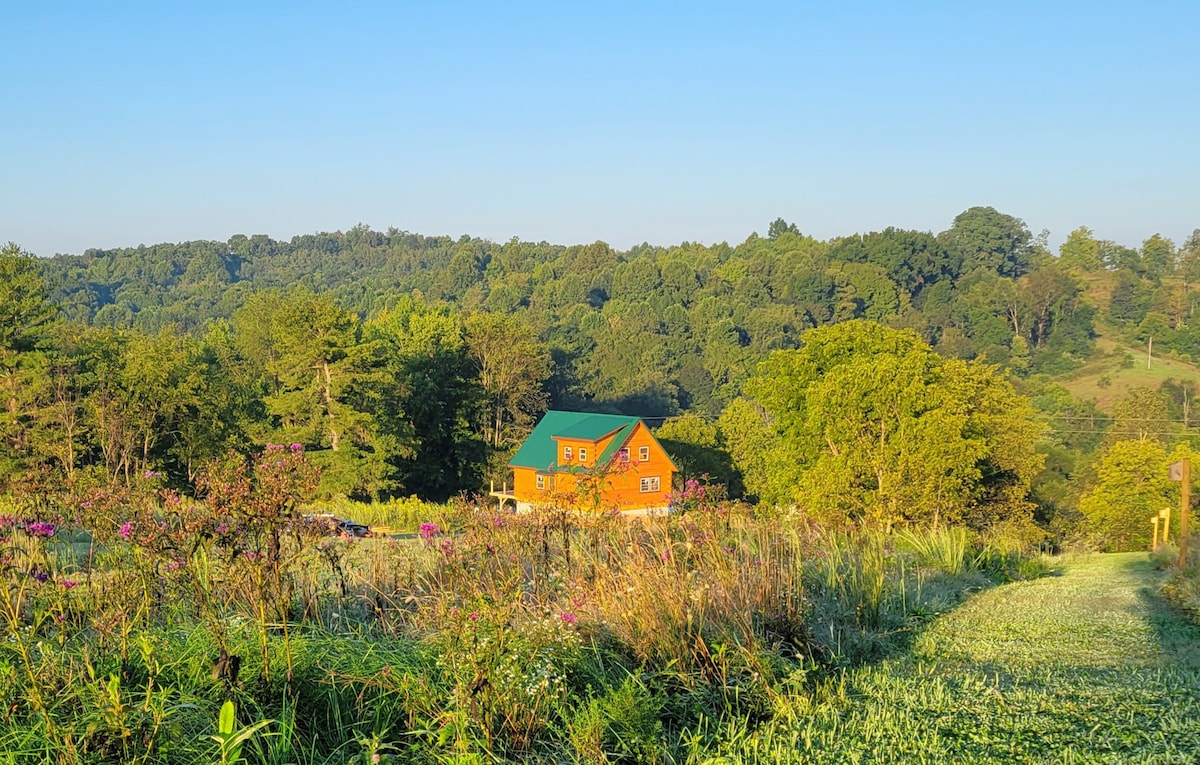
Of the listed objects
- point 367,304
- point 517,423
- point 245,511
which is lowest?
point 517,423

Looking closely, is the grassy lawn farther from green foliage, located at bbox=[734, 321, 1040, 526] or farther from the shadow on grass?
the shadow on grass

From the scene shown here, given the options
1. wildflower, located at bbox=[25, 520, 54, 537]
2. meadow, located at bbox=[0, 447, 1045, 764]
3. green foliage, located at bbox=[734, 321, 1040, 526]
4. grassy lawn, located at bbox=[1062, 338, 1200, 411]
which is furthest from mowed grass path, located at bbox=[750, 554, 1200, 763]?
grassy lawn, located at bbox=[1062, 338, 1200, 411]

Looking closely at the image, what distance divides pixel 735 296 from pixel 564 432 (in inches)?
2609

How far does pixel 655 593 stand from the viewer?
4789 mm

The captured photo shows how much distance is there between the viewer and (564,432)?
36750mm

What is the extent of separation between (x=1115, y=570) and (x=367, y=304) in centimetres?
10885

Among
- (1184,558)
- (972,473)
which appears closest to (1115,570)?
(1184,558)

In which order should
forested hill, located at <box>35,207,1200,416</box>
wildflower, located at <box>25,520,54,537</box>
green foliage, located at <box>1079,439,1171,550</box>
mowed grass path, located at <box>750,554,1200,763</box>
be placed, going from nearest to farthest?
mowed grass path, located at <box>750,554,1200,763</box>, wildflower, located at <box>25,520,54,537</box>, green foliage, located at <box>1079,439,1171,550</box>, forested hill, located at <box>35,207,1200,416</box>

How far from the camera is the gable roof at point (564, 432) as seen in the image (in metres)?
35.6

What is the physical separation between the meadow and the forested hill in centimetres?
6175

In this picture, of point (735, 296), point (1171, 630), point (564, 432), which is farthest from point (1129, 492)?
point (735, 296)

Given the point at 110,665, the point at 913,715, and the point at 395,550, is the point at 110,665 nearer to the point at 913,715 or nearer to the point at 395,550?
the point at 395,550

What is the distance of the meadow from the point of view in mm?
3395

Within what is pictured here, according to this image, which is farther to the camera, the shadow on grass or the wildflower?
the shadow on grass
